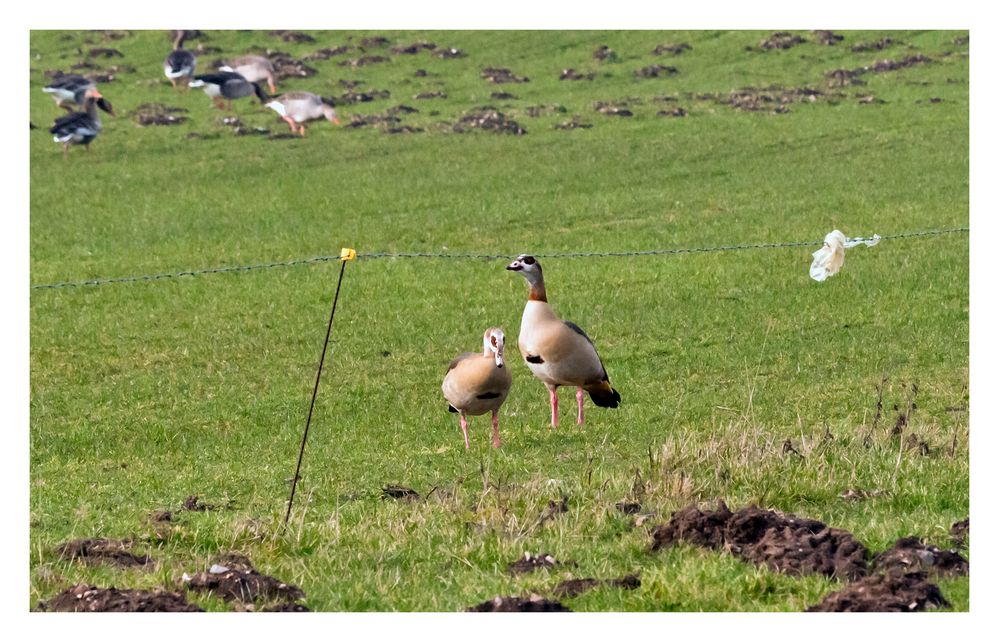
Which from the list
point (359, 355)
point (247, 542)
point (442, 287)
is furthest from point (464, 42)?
point (247, 542)

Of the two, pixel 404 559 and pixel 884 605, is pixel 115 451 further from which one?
pixel 884 605

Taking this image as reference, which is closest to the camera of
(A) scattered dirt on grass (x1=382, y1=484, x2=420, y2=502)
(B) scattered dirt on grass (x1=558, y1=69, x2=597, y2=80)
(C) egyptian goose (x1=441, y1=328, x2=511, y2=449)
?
(A) scattered dirt on grass (x1=382, y1=484, x2=420, y2=502)

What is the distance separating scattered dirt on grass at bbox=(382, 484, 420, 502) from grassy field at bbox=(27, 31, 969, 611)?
234 mm

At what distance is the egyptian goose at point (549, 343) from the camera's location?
14164 millimetres

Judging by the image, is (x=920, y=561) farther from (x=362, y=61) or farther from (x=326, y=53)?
(x=326, y=53)

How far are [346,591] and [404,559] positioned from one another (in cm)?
71

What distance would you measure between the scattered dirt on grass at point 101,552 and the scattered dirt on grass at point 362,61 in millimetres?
35522

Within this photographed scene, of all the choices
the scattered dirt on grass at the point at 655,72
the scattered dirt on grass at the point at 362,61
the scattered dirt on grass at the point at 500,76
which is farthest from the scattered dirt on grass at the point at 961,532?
the scattered dirt on grass at the point at 362,61

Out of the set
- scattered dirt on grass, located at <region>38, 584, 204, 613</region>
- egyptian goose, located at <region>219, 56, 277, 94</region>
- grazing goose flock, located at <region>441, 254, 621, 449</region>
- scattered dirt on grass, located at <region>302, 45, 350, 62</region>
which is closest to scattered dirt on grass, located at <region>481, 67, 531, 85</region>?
scattered dirt on grass, located at <region>302, 45, 350, 62</region>

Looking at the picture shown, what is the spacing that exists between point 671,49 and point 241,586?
37557mm

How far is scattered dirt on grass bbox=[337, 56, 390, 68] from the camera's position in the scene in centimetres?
4588

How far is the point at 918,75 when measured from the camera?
42.0 meters

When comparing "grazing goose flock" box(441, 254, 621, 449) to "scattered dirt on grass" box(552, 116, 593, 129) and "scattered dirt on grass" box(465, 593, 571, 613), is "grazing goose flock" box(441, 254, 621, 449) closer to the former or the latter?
"scattered dirt on grass" box(465, 593, 571, 613)

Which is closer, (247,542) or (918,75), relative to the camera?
(247,542)
